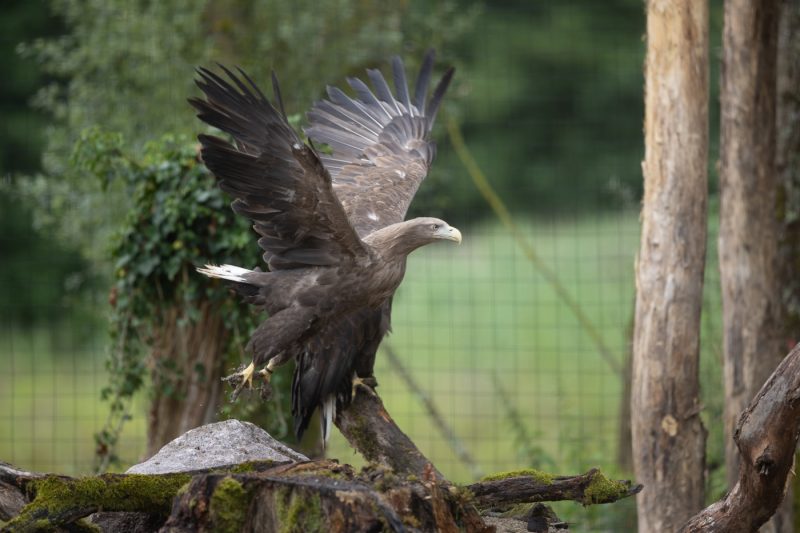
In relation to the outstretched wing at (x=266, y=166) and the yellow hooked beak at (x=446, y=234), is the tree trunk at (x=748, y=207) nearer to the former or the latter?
the yellow hooked beak at (x=446, y=234)

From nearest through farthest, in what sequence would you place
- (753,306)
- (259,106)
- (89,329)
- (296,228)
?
1. (259,106)
2. (296,228)
3. (753,306)
4. (89,329)

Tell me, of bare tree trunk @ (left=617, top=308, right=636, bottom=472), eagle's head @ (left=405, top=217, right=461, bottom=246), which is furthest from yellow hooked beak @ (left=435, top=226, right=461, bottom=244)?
bare tree trunk @ (left=617, top=308, right=636, bottom=472)

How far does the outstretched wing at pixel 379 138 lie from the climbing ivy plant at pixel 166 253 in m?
0.48

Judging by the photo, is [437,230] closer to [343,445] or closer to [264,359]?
[264,359]

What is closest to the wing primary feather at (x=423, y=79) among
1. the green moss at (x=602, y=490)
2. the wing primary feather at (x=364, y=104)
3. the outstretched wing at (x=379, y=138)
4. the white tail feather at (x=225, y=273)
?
the outstretched wing at (x=379, y=138)

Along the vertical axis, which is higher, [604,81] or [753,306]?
[604,81]

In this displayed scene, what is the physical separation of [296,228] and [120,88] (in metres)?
2.64

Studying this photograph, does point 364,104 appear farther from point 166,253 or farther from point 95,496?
point 95,496

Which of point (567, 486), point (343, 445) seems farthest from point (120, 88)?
point (567, 486)

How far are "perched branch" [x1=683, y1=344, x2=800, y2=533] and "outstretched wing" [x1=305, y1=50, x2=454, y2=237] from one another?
1853 mm

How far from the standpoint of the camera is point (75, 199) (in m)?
6.11

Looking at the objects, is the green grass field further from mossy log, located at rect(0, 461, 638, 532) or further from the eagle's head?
mossy log, located at rect(0, 461, 638, 532)

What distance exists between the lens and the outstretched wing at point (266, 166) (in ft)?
11.8

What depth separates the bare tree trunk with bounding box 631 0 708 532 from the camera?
4.37 metres
